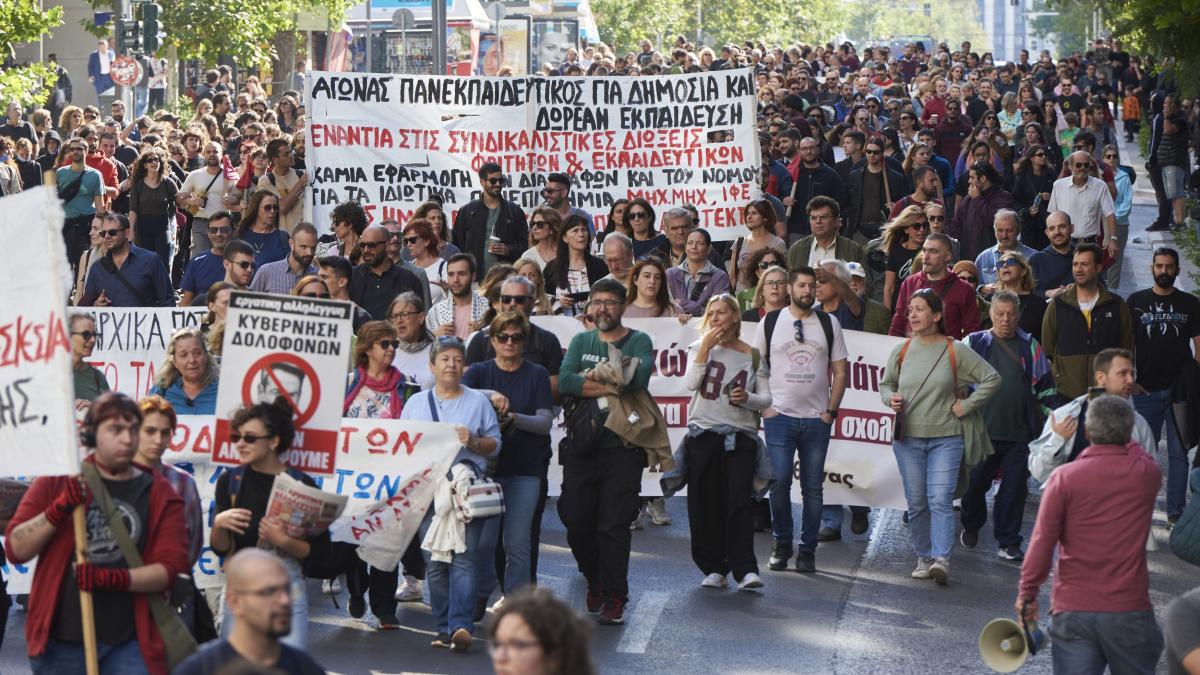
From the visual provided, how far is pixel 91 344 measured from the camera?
34.8 ft

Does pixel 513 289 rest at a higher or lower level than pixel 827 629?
higher

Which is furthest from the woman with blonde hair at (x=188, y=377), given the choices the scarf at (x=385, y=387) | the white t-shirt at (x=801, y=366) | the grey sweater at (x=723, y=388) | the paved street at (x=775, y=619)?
the white t-shirt at (x=801, y=366)

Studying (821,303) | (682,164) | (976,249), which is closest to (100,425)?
(821,303)

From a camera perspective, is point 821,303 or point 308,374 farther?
point 821,303

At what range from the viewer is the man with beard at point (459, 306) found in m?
12.1

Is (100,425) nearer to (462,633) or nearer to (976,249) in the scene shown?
(462,633)

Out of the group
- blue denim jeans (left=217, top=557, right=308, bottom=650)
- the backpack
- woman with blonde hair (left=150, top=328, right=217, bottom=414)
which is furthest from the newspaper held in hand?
the backpack

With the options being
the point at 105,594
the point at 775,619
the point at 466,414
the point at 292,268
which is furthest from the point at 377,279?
the point at 105,594

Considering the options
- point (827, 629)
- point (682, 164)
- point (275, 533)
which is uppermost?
point (682, 164)

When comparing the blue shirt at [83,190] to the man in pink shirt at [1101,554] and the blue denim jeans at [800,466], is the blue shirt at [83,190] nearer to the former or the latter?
the blue denim jeans at [800,466]

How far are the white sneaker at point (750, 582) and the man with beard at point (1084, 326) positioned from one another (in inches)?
103

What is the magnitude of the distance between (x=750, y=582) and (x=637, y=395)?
1.25 meters

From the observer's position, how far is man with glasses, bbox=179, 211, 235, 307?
14148mm

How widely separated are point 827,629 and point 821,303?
3.09 metres
